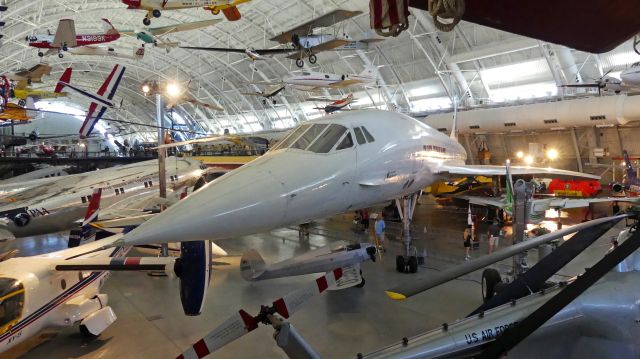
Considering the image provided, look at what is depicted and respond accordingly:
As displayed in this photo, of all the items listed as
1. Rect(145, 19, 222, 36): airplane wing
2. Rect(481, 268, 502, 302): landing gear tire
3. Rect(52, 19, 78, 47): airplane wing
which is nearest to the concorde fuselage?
Rect(481, 268, 502, 302): landing gear tire

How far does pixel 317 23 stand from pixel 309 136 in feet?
47.2

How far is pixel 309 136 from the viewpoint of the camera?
561 centimetres

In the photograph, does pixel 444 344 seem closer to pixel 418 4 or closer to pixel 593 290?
pixel 593 290

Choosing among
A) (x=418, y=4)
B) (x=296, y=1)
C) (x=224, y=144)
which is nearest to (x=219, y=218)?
(x=418, y=4)

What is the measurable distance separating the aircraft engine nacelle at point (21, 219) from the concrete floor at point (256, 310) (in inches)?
132

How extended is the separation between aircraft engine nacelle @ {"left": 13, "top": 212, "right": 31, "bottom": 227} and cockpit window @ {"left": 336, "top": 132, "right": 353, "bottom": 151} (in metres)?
11.4

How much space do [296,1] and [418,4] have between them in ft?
85.1

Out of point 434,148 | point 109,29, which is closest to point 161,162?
point 434,148

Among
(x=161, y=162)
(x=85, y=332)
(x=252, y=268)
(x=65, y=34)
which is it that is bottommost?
(x=85, y=332)

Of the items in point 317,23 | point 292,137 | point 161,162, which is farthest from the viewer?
point 317,23

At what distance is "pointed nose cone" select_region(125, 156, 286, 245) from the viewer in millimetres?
3590

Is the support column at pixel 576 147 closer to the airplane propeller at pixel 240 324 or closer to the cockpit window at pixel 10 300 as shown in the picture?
the airplane propeller at pixel 240 324

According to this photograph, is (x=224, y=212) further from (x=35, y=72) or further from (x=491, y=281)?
(x=35, y=72)

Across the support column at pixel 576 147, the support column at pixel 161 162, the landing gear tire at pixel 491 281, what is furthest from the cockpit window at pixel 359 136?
the support column at pixel 576 147
